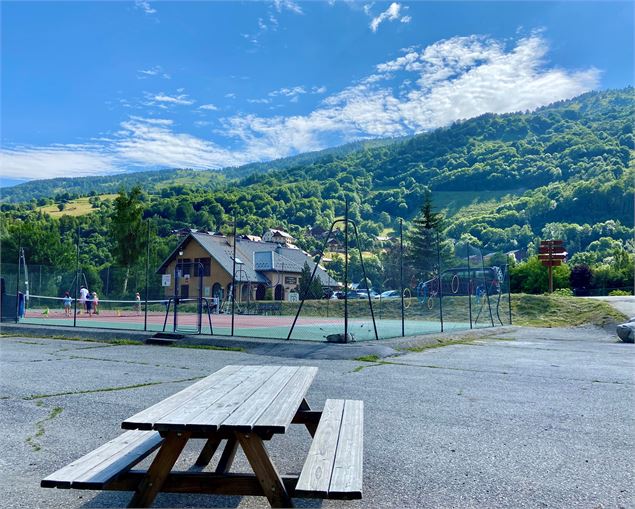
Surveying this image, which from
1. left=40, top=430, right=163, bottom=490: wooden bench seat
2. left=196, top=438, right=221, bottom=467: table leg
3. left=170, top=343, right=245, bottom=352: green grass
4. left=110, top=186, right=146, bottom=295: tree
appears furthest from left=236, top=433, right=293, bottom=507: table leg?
left=110, top=186, right=146, bottom=295: tree

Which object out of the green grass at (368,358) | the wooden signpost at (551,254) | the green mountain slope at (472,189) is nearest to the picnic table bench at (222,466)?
the green grass at (368,358)

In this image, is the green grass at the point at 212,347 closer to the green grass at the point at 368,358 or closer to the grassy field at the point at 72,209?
the green grass at the point at 368,358

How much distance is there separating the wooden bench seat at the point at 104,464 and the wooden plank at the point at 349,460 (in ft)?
3.65

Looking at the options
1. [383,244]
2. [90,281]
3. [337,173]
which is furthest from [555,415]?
[337,173]

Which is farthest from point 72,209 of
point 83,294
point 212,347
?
point 212,347

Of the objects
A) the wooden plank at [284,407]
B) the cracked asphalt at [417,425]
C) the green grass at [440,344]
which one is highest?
the wooden plank at [284,407]

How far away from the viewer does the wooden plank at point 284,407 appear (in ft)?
8.75

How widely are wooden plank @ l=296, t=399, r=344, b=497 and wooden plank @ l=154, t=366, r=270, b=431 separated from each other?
1.70 feet

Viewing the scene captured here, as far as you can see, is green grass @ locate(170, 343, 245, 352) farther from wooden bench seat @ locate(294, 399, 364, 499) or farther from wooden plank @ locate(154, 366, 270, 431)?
wooden bench seat @ locate(294, 399, 364, 499)

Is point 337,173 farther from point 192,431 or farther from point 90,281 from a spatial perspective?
point 192,431

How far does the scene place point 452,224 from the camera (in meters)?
124

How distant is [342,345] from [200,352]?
9.88 feet

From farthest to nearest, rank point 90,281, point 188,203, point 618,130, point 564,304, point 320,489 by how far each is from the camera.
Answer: point 618,130
point 188,203
point 564,304
point 90,281
point 320,489

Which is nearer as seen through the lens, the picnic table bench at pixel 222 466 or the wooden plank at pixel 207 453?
the picnic table bench at pixel 222 466
